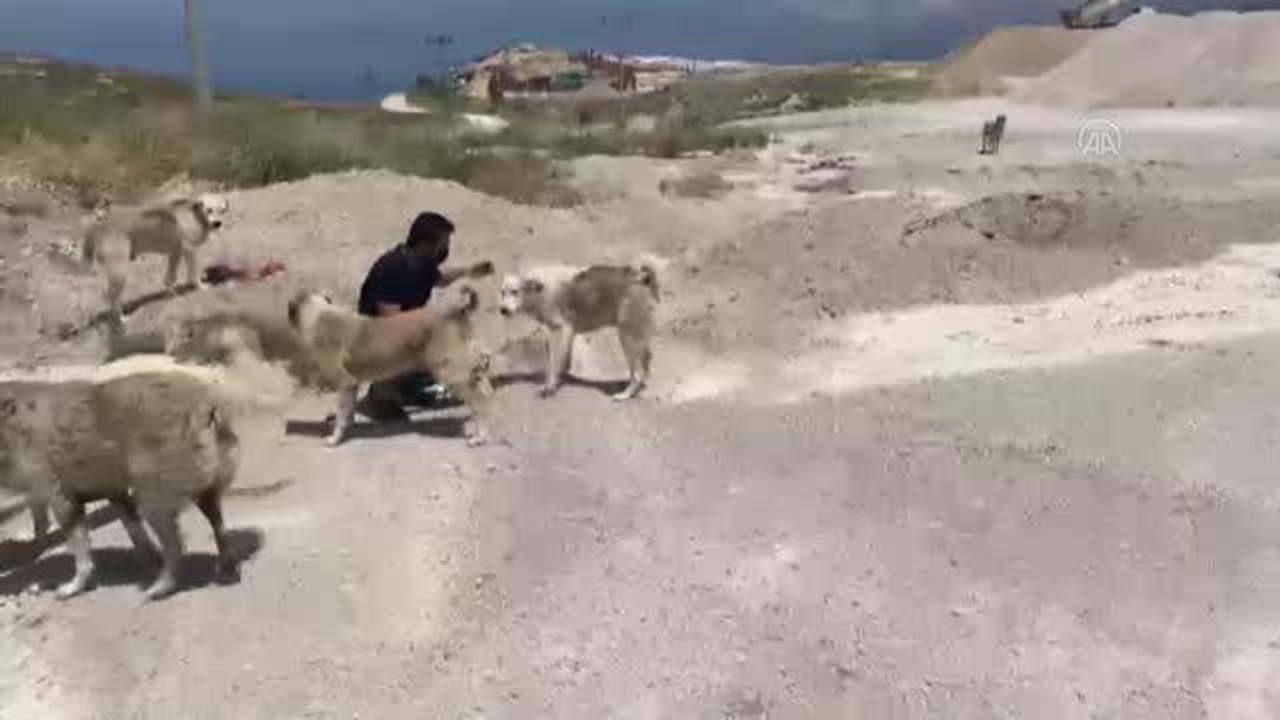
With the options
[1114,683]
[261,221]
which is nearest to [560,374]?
[1114,683]

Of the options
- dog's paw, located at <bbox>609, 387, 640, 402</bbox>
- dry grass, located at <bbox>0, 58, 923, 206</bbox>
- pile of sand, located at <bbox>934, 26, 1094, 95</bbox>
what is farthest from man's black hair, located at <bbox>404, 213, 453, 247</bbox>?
pile of sand, located at <bbox>934, 26, 1094, 95</bbox>

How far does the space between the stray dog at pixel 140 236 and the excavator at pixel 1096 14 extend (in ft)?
A: 210

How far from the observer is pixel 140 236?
13.6 m

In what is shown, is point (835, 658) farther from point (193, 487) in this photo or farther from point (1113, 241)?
point (1113, 241)

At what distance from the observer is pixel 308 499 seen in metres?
8.67

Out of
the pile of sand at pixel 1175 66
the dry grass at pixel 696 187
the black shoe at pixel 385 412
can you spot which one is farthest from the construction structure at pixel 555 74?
the black shoe at pixel 385 412

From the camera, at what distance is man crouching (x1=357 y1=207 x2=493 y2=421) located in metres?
10.3

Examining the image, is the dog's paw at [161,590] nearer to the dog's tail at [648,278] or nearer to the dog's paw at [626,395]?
the dog's paw at [626,395]

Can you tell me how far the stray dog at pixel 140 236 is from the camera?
44.5ft

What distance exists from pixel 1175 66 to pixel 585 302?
44750 mm

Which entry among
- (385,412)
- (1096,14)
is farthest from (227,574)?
(1096,14)

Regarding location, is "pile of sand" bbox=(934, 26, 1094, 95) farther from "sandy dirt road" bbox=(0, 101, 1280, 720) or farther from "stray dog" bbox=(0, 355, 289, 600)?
"stray dog" bbox=(0, 355, 289, 600)

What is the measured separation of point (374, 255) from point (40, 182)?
16.9ft

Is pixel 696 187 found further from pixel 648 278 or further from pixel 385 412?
pixel 385 412
